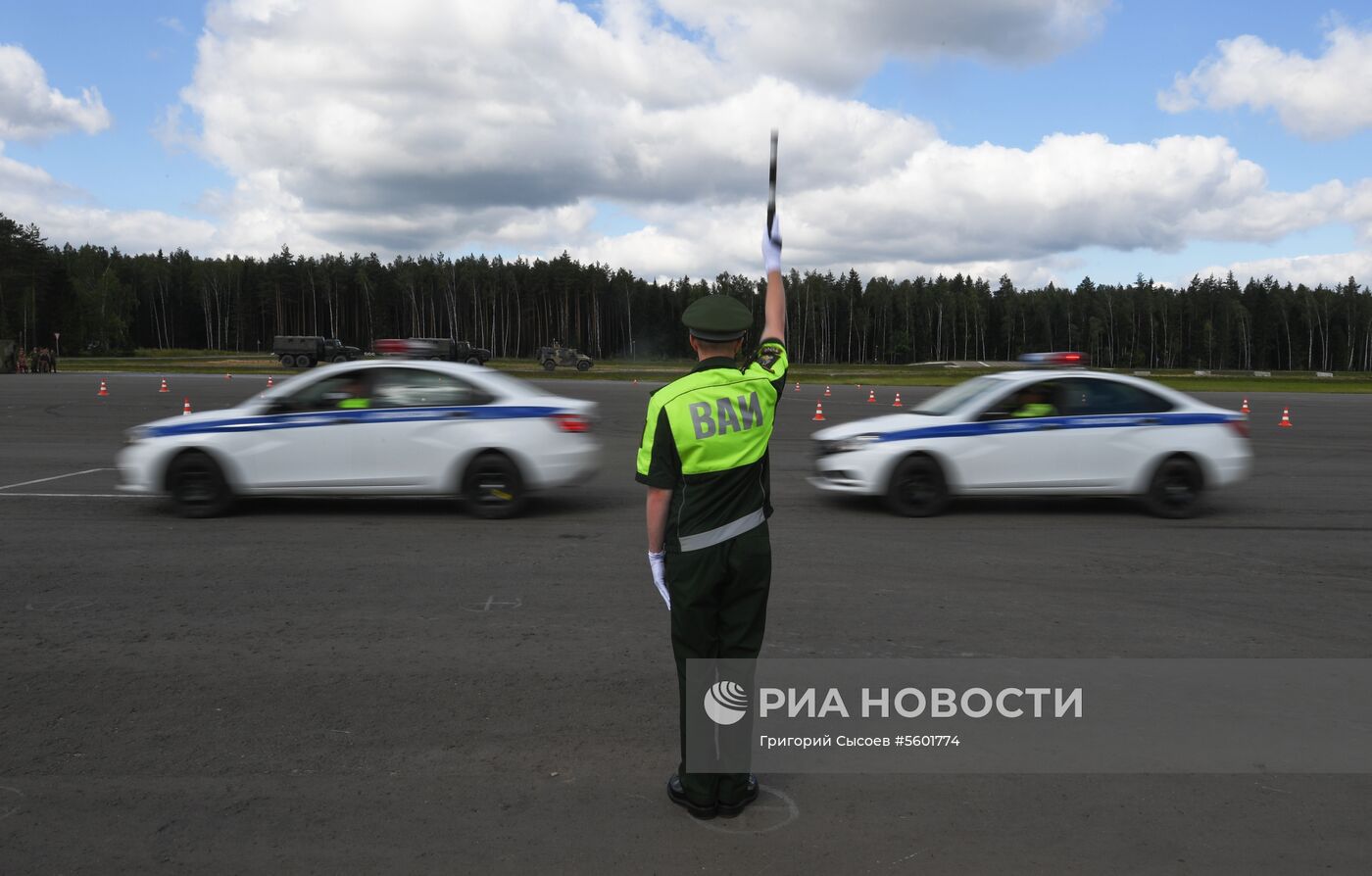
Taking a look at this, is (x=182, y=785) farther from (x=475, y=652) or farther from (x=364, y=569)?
(x=364, y=569)

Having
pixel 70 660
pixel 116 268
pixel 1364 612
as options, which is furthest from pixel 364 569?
pixel 116 268

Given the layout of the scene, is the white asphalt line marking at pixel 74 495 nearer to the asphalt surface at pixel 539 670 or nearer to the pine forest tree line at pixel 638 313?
the asphalt surface at pixel 539 670

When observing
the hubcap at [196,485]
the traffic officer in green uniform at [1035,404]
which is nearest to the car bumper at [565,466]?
the hubcap at [196,485]

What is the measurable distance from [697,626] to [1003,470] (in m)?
7.08

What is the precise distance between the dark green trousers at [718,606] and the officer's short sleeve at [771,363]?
1.71 feet

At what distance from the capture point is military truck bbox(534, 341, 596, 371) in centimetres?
5531

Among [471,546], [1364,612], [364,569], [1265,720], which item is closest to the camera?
[1265,720]

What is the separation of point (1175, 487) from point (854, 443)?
130 inches

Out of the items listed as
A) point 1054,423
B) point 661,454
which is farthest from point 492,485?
point 661,454

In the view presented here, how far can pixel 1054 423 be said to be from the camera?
9703mm

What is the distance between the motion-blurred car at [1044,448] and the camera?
31.3 ft

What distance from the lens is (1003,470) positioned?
963cm

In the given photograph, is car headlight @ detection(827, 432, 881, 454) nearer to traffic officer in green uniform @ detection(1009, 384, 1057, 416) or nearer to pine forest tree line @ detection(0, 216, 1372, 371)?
traffic officer in green uniform @ detection(1009, 384, 1057, 416)

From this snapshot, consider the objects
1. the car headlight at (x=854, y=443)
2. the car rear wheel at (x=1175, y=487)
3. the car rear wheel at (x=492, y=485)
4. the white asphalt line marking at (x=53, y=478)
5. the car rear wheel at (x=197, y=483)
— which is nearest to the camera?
the car rear wheel at (x=197, y=483)
